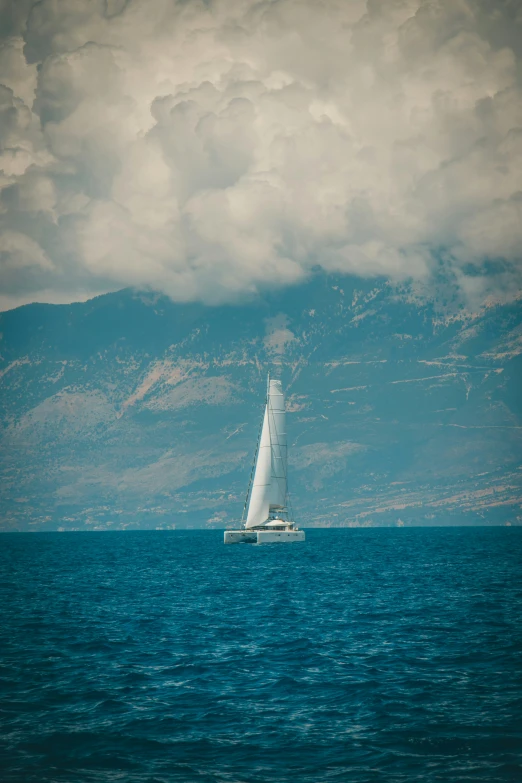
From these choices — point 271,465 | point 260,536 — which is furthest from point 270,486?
point 260,536

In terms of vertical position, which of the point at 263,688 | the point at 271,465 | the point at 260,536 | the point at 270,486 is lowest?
the point at 263,688

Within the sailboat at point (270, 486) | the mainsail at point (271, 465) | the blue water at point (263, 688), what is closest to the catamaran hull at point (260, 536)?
the sailboat at point (270, 486)

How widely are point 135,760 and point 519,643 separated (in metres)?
26.2

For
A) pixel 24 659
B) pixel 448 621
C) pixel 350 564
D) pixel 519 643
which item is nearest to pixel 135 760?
pixel 24 659

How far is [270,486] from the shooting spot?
17350 centimetres

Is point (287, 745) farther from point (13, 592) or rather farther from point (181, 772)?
point (13, 592)

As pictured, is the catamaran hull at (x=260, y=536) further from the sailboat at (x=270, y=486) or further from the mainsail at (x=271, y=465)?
the mainsail at (x=271, y=465)

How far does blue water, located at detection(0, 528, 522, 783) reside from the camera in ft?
97.1

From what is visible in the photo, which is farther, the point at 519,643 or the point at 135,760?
the point at 519,643

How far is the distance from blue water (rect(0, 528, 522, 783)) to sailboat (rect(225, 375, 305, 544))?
91.8 metres

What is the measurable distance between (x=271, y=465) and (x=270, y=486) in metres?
4.17

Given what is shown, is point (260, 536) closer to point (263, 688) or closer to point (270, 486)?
point (270, 486)

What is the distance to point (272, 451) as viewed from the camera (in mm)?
176875

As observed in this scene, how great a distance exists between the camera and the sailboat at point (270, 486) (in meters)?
170
